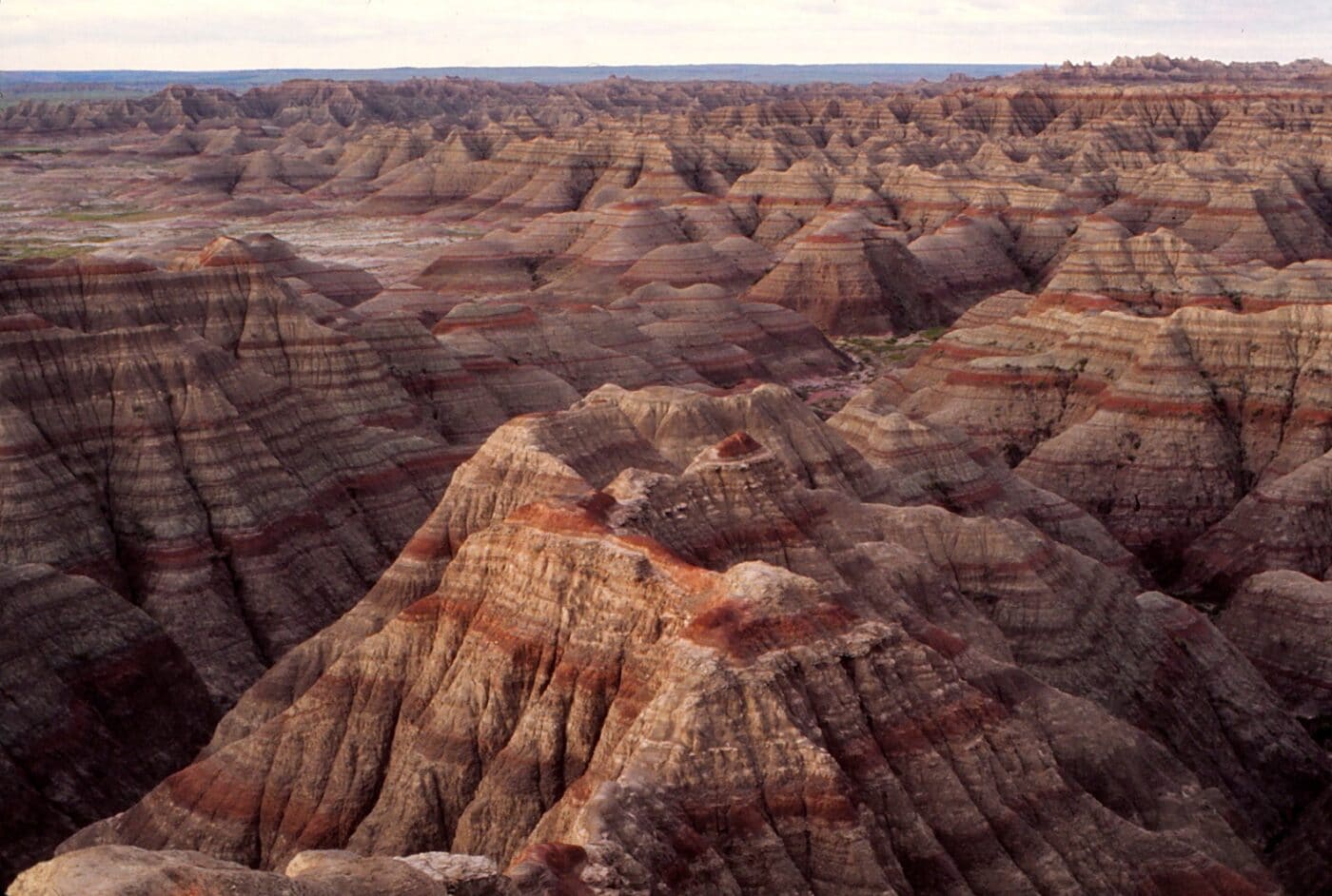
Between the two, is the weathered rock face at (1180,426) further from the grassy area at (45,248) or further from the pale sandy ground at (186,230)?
the grassy area at (45,248)

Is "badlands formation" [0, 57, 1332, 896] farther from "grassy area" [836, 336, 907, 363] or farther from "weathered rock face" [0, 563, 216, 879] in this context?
"grassy area" [836, 336, 907, 363]

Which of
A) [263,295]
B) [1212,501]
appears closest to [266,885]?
[263,295]

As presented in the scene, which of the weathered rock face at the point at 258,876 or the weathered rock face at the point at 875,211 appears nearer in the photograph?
the weathered rock face at the point at 258,876

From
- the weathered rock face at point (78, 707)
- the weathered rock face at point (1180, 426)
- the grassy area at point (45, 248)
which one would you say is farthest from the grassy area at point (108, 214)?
the weathered rock face at point (78, 707)

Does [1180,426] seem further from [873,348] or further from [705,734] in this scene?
[705,734]

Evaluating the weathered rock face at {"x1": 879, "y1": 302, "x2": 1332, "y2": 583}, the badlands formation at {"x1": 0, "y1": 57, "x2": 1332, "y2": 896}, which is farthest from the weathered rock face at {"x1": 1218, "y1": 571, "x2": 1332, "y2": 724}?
the weathered rock face at {"x1": 879, "y1": 302, "x2": 1332, "y2": 583}

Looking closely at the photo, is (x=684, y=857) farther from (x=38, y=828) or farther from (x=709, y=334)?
(x=709, y=334)
